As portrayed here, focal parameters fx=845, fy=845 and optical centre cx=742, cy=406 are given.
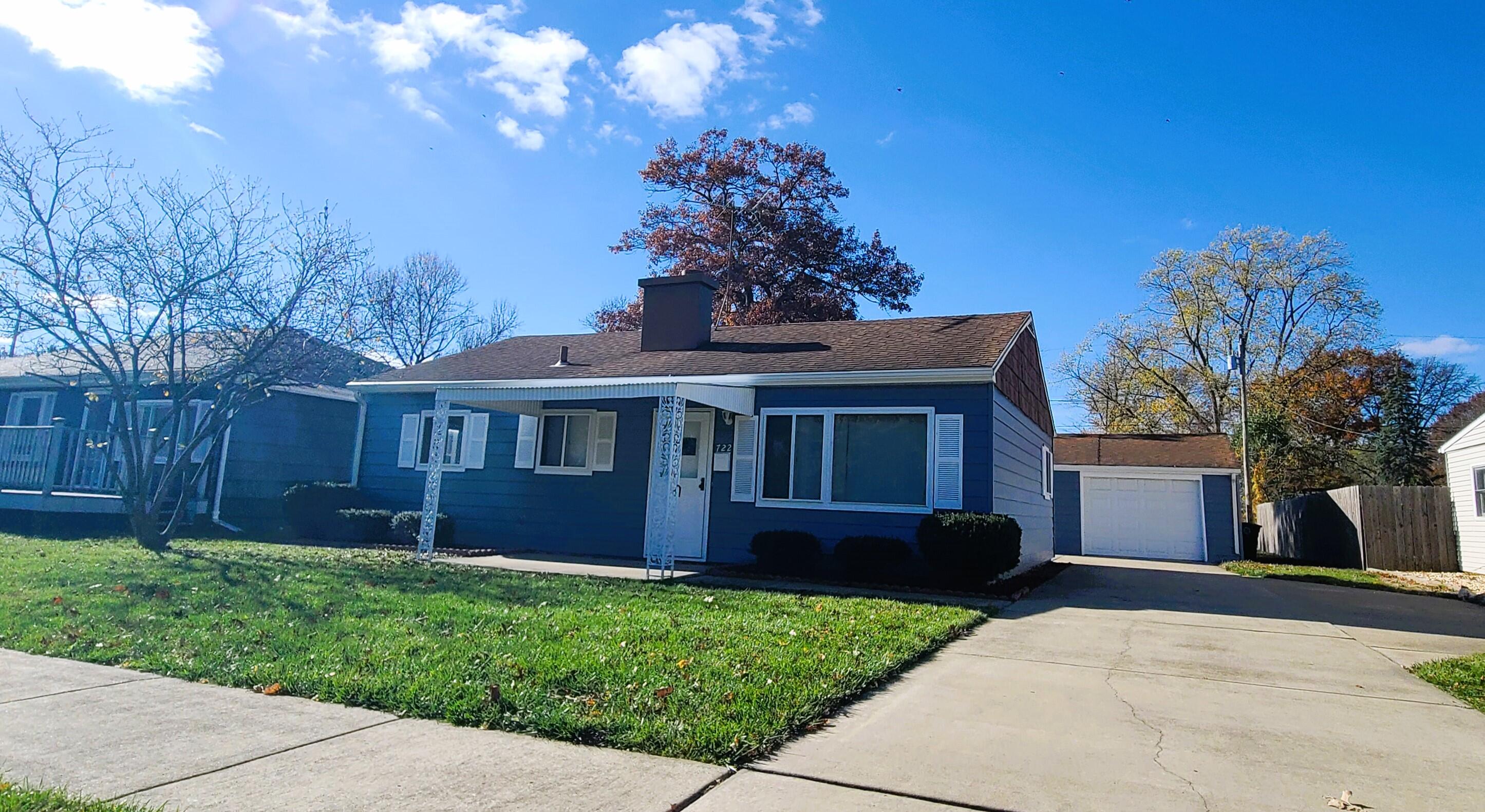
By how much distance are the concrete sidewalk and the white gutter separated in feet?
22.4

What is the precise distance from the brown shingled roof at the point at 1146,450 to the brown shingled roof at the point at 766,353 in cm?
882

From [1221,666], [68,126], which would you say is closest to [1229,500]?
[1221,666]

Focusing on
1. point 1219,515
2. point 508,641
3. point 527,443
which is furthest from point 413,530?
point 1219,515

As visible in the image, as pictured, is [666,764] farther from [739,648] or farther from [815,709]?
[739,648]

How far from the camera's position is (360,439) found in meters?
15.1

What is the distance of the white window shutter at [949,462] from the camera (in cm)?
1083

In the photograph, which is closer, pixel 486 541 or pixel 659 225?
pixel 486 541

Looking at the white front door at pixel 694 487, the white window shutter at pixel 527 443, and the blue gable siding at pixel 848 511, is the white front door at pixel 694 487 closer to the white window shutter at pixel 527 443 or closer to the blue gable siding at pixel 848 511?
the blue gable siding at pixel 848 511

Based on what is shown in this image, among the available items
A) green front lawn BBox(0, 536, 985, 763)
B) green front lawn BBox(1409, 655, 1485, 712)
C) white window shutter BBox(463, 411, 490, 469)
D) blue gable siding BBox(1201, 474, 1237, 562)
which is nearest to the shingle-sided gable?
→ green front lawn BBox(0, 536, 985, 763)

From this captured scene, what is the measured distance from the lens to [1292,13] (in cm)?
1135

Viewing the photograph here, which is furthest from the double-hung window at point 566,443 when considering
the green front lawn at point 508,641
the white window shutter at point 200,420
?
the white window shutter at point 200,420

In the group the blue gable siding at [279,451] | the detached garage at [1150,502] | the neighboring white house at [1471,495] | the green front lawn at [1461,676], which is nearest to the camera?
the green front lawn at [1461,676]

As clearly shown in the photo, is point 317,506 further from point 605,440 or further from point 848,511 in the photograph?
point 848,511

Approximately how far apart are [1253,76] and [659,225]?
749 inches
